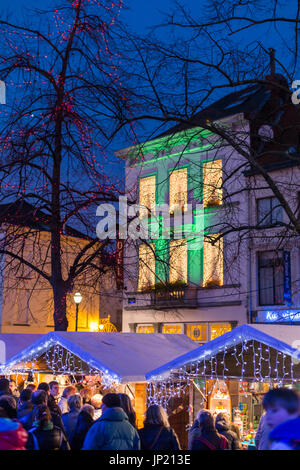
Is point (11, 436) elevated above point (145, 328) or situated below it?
below

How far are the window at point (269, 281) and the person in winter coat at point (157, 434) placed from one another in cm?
1755

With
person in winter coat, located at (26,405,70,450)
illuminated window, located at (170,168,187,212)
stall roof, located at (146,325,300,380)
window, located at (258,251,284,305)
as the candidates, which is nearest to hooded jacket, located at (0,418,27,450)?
person in winter coat, located at (26,405,70,450)

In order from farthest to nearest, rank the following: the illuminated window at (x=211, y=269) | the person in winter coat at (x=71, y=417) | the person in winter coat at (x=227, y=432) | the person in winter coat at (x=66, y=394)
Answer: the illuminated window at (x=211, y=269) → the person in winter coat at (x=66, y=394) → the person in winter coat at (x=71, y=417) → the person in winter coat at (x=227, y=432)

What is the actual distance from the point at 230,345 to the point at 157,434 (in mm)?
3067

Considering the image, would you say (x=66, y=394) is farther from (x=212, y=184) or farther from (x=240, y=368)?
(x=212, y=184)

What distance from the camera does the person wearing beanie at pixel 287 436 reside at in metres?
3.48

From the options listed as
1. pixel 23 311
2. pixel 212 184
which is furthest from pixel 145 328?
pixel 212 184

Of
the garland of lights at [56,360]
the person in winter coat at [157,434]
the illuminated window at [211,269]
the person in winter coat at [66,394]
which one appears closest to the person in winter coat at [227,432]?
the person in winter coat at [157,434]

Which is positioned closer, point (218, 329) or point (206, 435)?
point (206, 435)

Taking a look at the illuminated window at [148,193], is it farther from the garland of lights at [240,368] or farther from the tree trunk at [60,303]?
the garland of lights at [240,368]

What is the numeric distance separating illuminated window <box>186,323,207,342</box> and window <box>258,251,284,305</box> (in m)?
3.37

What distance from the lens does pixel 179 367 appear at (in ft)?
32.7

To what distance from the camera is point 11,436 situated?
4.95 m
